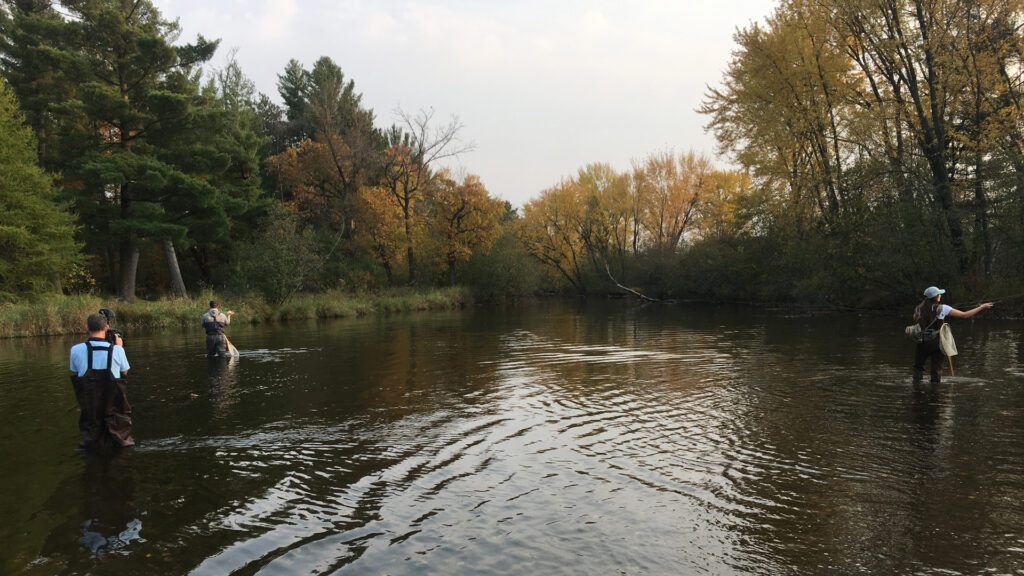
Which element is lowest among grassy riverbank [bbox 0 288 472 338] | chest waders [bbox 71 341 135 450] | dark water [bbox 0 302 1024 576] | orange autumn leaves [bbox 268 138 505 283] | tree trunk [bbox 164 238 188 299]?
dark water [bbox 0 302 1024 576]

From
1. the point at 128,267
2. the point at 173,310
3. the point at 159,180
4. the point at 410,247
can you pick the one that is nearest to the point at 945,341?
the point at 173,310

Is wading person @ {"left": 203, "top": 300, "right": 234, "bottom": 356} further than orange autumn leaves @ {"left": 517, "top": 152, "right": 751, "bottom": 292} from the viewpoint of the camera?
No

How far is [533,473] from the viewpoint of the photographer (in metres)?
7.44

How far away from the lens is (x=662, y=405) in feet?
35.8

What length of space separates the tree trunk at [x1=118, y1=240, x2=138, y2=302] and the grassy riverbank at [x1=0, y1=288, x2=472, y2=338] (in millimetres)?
4238

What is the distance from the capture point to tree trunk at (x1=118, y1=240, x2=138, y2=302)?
116 feet

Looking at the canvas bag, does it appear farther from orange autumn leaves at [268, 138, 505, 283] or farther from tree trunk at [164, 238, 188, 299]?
orange autumn leaves at [268, 138, 505, 283]

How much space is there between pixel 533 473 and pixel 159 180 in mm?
32499

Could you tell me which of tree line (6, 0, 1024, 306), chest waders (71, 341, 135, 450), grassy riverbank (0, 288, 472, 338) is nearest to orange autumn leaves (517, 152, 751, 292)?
tree line (6, 0, 1024, 306)

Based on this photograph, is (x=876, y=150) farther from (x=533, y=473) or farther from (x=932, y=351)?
(x=533, y=473)

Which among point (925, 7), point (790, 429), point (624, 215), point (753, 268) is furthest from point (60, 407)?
point (624, 215)

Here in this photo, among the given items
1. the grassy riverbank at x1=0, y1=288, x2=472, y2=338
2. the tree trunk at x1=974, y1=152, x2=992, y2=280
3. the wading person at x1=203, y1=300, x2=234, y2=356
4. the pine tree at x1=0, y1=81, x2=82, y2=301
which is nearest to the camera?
the wading person at x1=203, y1=300, x2=234, y2=356

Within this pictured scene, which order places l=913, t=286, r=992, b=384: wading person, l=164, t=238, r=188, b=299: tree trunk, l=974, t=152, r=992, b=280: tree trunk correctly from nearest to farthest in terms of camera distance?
l=913, t=286, r=992, b=384: wading person < l=974, t=152, r=992, b=280: tree trunk < l=164, t=238, r=188, b=299: tree trunk

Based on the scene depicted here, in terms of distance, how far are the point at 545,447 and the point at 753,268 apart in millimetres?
37151
